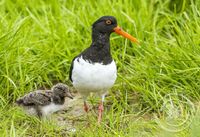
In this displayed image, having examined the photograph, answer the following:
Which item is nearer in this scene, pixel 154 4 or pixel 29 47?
pixel 29 47

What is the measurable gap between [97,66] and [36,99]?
72cm

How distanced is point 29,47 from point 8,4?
1373 millimetres

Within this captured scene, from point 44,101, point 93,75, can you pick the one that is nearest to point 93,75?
point 93,75

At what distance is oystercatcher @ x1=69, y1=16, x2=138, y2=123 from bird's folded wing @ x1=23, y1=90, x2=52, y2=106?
32cm

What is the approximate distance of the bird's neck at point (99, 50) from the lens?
7594 millimetres

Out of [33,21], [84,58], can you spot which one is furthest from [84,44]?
[84,58]

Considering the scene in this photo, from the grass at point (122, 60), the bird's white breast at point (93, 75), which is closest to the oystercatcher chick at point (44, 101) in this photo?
the grass at point (122, 60)

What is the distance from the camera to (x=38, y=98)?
7.57 metres

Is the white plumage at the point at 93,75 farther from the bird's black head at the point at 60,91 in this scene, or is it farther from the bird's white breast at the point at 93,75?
the bird's black head at the point at 60,91

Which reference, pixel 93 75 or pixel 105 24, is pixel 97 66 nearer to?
pixel 93 75

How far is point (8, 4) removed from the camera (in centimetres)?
982

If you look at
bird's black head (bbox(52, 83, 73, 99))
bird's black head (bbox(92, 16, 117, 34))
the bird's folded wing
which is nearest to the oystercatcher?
bird's black head (bbox(92, 16, 117, 34))

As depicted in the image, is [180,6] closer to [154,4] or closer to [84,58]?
[154,4]

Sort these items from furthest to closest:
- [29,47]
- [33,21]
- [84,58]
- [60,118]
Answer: [33,21], [29,47], [60,118], [84,58]
